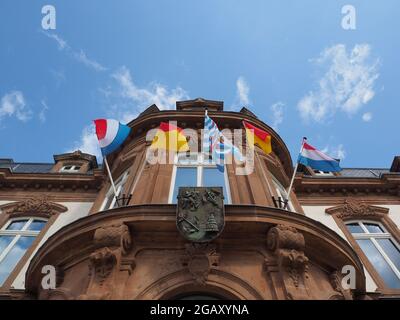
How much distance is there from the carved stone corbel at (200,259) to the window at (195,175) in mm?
2342

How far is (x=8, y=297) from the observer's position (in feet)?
32.2

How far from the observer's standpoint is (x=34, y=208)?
46.4ft

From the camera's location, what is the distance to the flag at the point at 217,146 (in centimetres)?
1041

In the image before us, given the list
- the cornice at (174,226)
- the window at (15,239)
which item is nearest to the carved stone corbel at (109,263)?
the cornice at (174,226)

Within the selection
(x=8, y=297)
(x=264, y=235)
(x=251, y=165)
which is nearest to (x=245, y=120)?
(x=251, y=165)

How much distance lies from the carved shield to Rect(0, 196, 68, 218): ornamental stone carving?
785 cm

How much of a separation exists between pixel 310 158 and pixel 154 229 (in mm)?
7421

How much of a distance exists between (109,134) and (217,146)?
393cm

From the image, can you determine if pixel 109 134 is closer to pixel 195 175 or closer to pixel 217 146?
pixel 195 175

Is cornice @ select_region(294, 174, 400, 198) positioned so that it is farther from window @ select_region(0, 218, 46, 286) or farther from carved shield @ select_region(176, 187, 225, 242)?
window @ select_region(0, 218, 46, 286)

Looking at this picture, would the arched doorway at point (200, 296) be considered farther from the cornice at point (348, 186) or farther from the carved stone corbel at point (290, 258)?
the cornice at point (348, 186)

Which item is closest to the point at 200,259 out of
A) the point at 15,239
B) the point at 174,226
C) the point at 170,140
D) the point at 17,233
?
the point at 174,226

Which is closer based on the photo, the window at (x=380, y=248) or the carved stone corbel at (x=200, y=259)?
the carved stone corbel at (x=200, y=259)

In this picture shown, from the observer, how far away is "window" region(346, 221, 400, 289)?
11.6 meters
